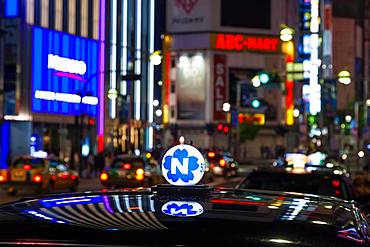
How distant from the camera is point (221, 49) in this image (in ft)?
266

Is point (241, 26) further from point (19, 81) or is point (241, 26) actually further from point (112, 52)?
point (19, 81)

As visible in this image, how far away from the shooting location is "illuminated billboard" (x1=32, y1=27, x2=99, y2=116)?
4819 centimetres

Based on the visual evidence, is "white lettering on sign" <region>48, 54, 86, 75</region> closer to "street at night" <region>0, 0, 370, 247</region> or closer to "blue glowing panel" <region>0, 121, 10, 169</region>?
"street at night" <region>0, 0, 370, 247</region>

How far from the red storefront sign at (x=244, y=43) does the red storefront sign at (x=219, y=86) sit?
4.69 feet

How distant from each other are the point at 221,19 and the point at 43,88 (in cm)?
3586

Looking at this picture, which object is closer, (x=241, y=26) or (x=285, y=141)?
(x=241, y=26)

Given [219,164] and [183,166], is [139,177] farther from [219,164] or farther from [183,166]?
[183,166]

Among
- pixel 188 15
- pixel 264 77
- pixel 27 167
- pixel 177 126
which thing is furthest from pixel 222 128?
pixel 27 167

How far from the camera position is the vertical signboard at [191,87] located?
8012cm

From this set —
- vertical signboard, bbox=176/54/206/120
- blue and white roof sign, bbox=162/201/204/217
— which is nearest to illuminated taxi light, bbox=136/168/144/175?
blue and white roof sign, bbox=162/201/204/217

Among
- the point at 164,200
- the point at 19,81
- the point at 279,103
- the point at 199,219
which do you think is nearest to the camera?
the point at 199,219

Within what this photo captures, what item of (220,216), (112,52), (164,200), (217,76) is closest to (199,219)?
(220,216)

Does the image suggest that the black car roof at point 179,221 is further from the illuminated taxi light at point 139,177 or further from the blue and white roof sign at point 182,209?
the illuminated taxi light at point 139,177

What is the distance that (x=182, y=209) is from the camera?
2959mm
